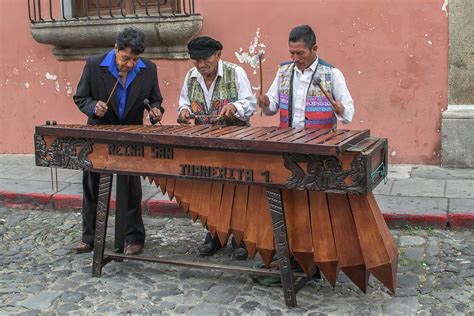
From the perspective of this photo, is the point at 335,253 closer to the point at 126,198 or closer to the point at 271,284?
the point at 271,284

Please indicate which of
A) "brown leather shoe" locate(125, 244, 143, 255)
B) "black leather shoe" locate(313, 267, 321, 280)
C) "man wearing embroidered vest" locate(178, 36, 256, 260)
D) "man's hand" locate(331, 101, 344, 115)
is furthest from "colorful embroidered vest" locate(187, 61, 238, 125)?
"black leather shoe" locate(313, 267, 321, 280)

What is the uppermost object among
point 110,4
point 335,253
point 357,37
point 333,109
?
point 110,4

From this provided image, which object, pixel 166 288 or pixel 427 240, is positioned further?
pixel 427 240

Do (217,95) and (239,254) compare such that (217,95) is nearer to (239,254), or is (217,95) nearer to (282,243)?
(239,254)

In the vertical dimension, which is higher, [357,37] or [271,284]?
[357,37]

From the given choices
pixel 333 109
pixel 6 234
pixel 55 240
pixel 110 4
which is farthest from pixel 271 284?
pixel 110 4

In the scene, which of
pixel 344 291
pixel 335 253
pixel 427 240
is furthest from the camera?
pixel 427 240

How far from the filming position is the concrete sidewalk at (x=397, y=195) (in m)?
5.36

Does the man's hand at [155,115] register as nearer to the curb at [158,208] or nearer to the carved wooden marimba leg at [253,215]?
the carved wooden marimba leg at [253,215]

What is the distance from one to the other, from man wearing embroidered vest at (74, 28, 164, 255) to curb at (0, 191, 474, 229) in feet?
3.00

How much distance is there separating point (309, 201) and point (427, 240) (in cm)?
158

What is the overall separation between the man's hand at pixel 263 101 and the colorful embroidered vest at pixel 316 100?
0.36 ft

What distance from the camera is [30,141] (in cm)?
796

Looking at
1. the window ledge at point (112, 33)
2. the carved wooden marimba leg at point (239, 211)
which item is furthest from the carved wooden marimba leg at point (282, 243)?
the window ledge at point (112, 33)
